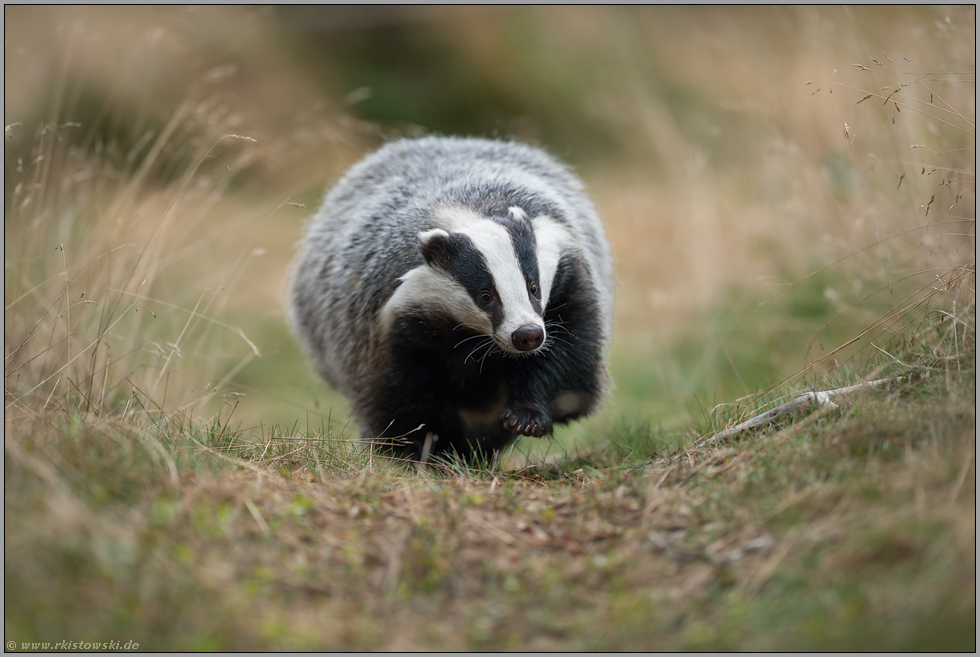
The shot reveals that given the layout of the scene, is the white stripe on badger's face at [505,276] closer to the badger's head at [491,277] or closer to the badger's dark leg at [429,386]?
the badger's head at [491,277]

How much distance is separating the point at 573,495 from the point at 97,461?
1.60m

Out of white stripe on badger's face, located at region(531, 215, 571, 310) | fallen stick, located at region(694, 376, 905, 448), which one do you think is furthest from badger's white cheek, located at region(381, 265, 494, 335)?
fallen stick, located at region(694, 376, 905, 448)

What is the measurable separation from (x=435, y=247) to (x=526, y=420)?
0.92 meters

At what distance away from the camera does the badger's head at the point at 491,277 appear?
351cm

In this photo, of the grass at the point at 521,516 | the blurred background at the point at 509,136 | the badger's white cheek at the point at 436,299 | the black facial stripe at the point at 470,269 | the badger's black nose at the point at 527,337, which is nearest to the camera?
the grass at the point at 521,516

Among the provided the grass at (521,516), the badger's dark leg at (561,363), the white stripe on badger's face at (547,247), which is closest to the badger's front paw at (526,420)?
the badger's dark leg at (561,363)

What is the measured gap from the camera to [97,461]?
258cm

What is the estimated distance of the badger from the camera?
3.65 meters

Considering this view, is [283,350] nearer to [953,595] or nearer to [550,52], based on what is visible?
[550,52]

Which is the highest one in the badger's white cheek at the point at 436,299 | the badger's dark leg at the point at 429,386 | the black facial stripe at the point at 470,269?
the black facial stripe at the point at 470,269

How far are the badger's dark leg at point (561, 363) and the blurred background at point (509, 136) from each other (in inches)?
25.3

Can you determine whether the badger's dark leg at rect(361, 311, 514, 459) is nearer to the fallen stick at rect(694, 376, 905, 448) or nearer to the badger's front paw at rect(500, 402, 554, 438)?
the badger's front paw at rect(500, 402, 554, 438)

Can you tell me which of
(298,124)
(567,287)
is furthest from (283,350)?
(567,287)

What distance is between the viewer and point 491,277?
3576 millimetres
